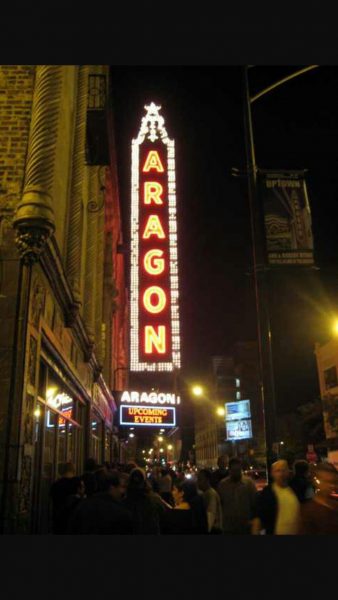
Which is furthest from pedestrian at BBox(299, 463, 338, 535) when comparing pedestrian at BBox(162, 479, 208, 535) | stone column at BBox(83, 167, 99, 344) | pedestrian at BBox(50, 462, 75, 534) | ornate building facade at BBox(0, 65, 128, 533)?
stone column at BBox(83, 167, 99, 344)

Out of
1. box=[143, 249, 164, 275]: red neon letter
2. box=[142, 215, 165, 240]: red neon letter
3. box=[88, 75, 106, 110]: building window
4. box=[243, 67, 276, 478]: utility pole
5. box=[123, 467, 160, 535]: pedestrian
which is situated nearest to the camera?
box=[123, 467, 160, 535]: pedestrian

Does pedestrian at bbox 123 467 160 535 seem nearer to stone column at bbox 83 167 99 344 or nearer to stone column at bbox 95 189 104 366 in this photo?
stone column at bbox 83 167 99 344

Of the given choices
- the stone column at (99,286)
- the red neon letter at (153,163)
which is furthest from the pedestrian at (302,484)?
the red neon letter at (153,163)

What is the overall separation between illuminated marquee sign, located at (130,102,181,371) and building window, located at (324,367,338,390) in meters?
32.6

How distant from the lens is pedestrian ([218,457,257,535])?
24.6 feet

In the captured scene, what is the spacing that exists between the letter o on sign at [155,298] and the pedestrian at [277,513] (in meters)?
15.1

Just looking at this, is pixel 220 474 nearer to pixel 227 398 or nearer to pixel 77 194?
pixel 77 194

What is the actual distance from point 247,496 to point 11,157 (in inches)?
249

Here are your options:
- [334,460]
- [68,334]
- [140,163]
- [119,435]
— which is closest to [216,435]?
[334,460]

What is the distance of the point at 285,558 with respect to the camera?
17.4ft

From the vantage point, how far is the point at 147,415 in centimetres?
2261

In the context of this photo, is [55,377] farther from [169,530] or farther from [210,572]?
[210,572]

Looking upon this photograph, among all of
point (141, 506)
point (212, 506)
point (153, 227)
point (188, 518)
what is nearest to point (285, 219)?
point (212, 506)

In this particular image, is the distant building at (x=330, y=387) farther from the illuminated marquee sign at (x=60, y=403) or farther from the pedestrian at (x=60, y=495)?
the pedestrian at (x=60, y=495)
